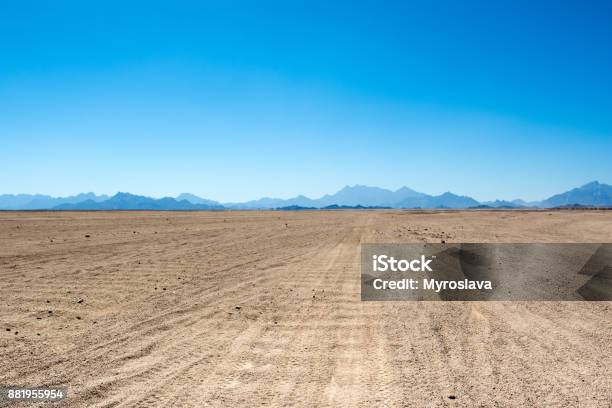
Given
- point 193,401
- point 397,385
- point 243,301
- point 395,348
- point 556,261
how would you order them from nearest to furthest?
point 193,401
point 397,385
point 395,348
point 243,301
point 556,261

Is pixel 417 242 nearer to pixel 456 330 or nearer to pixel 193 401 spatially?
pixel 456 330

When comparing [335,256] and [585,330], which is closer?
[585,330]

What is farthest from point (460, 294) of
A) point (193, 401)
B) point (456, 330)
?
point (193, 401)

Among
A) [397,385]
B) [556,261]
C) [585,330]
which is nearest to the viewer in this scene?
[397,385]

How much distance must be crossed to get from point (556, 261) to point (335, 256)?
752 centimetres

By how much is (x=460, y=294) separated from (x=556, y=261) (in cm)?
589

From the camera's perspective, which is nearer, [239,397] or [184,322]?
[239,397]

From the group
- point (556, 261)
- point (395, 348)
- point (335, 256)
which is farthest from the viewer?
point (335, 256)

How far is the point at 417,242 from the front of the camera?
1902 cm

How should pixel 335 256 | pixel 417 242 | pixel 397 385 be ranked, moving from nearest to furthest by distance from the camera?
pixel 397 385 < pixel 335 256 < pixel 417 242

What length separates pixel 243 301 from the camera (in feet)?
30.9

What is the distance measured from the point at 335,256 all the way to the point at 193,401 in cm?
1139

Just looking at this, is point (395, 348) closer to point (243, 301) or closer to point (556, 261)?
point (243, 301)

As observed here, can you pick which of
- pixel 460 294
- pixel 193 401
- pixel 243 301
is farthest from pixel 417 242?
pixel 193 401
